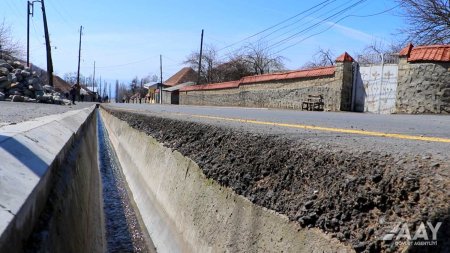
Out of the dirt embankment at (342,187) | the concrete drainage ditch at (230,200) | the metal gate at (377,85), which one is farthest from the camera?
the metal gate at (377,85)

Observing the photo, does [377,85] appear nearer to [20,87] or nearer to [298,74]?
[298,74]

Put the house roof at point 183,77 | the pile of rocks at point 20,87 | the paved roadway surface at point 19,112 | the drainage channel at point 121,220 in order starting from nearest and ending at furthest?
1. the drainage channel at point 121,220
2. the paved roadway surface at point 19,112
3. the pile of rocks at point 20,87
4. the house roof at point 183,77

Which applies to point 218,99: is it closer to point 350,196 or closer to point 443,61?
point 443,61

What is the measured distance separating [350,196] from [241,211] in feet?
4.08

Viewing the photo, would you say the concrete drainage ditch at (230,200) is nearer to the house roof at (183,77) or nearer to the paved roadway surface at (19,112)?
the paved roadway surface at (19,112)

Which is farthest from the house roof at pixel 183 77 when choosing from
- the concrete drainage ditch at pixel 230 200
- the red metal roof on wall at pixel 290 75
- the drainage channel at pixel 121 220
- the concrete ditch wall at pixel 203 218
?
the concrete drainage ditch at pixel 230 200

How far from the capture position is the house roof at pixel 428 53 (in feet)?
53.9

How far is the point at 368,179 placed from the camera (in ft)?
9.22

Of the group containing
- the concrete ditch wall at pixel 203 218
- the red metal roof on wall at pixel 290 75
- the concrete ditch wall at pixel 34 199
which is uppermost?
the red metal roof on wall at pixel 290 75

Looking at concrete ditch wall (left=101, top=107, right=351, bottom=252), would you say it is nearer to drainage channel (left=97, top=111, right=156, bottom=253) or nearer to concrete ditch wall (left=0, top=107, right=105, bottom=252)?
drainage channel (left=97, top=111, right=156, bottom=253)

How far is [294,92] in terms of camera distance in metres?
26.0

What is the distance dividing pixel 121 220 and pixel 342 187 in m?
6.13

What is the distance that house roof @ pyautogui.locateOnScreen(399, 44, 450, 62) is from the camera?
647 inches

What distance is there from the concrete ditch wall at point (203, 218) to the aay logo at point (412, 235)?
0.92 feet
